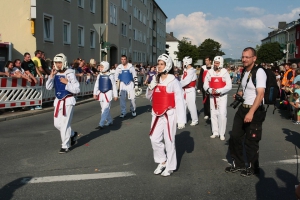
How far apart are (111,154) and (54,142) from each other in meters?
1.86

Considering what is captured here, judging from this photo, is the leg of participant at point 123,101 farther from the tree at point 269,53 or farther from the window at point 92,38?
the tree at point 269,53

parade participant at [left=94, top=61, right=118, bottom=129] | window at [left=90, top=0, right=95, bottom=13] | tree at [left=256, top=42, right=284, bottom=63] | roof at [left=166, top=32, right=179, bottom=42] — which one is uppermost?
roof at [left=166, top=32, right=179, bottom=42]

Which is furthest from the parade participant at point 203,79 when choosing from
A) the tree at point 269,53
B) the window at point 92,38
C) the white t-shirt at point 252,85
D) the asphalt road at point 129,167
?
the tree at point 269,53

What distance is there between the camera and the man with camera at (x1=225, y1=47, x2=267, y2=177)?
541cm

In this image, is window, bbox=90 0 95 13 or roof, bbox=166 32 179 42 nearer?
window, bbox=90 0 95 13

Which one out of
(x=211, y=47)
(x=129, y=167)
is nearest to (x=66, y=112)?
(x=129, y=167)

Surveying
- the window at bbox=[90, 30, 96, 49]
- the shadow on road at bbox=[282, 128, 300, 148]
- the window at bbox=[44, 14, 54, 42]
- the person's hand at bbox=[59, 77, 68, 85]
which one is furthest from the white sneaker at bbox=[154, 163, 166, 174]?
the window at bbox=[90, 30, 96, 49]

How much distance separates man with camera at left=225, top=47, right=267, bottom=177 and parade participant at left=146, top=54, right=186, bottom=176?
919 mm

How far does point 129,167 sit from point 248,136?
6.68 ft

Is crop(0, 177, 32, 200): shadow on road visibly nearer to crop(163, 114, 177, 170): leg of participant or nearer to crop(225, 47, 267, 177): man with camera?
crop(163, 114, 177, 170): leg of participant

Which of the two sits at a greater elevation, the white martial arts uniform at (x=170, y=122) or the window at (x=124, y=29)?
the window at (x=124, y=29)

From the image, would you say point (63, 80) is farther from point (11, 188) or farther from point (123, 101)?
point (123, 101)

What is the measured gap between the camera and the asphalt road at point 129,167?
4.93 m

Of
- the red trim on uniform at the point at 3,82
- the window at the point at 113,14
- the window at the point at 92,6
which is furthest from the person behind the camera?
the window at the point at 113,14
